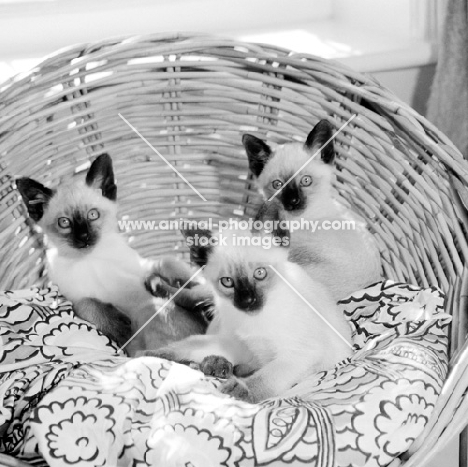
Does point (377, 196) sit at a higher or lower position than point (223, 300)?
higher

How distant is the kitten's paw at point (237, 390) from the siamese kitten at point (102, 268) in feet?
0.83

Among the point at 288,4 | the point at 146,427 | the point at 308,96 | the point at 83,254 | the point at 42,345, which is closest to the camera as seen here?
the point at 146,427

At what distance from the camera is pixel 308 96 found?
5.38 ft

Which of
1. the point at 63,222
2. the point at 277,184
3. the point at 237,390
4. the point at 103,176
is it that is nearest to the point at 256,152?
the point at 277,184

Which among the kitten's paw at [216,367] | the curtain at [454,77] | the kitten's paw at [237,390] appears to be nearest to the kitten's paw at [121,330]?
the kitten's paw at [216,367]

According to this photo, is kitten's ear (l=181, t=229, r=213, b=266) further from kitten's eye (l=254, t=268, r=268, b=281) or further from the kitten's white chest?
the kitten's white chest

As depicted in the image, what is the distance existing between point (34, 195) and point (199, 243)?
0.39m

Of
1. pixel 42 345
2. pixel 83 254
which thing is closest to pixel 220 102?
pixel 83 254

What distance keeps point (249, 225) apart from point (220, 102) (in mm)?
413

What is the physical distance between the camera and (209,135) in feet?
5.79

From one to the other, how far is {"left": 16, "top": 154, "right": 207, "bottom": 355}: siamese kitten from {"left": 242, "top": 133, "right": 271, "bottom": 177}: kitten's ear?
11.9 inches

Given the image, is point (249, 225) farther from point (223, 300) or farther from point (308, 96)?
point (308, 96)

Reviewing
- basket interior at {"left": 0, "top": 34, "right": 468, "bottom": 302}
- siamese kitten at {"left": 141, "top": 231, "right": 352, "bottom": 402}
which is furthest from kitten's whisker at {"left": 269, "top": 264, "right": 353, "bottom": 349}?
basket interior at {"left": 0, "top": 34, "right": 468, "bottom": 302}

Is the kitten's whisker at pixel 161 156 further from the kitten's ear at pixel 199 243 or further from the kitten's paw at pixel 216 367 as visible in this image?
the kitten's paw at pixel 216 367
